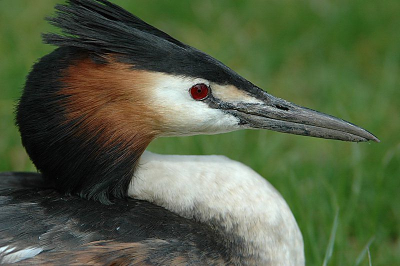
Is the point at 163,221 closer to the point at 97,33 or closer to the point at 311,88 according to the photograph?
the point at 97,33

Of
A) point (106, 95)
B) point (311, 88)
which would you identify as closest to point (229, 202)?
point (106, 95)

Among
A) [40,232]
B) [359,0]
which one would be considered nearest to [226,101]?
[40,232]

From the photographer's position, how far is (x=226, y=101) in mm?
3598

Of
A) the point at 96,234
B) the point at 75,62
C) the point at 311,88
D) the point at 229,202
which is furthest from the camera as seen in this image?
the point at 311,88

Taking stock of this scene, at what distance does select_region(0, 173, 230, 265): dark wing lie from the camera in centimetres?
322

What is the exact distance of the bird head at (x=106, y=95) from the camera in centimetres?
341

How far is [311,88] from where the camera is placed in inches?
262

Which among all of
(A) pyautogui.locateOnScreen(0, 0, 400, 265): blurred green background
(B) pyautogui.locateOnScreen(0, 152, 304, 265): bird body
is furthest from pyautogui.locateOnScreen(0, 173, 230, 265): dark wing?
(A) pyautogui.locateOnScreen(0, 0, 400, 265): blurred green background

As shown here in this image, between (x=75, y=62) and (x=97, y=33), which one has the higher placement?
(x=97, y=33)

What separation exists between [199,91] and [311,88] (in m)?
3.36

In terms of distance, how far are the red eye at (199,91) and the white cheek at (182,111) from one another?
0.06ft

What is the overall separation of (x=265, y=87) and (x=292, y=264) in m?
3.06

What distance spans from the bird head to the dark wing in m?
0.16

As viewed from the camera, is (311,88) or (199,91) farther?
(311,88)
